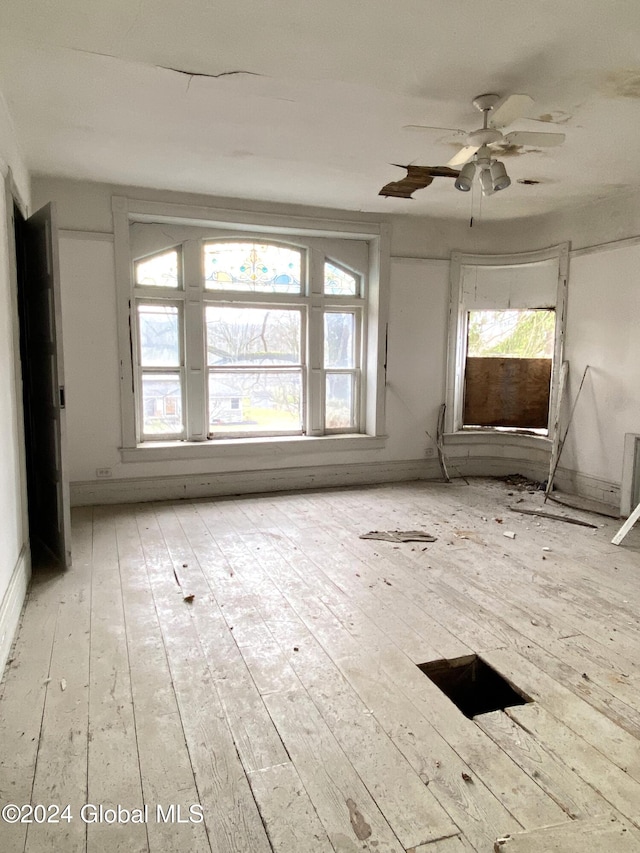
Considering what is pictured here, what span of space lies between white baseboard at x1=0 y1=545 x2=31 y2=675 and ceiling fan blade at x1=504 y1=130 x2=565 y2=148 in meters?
3.49

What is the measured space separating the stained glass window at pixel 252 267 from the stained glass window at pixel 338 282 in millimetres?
315

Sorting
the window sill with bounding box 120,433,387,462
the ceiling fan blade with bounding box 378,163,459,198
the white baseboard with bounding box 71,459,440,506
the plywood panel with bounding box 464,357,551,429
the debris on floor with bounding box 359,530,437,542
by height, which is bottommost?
the debris on floor with bounding box 359,530,437,542

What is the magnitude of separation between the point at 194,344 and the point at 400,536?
8.88ft

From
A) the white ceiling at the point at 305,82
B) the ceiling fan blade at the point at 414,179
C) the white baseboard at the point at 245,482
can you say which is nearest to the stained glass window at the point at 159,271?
the white ceiling at the point at 305,82

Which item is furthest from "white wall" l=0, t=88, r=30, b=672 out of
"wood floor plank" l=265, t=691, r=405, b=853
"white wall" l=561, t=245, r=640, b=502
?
"white wall" l=561, t=245, r=640, b=502

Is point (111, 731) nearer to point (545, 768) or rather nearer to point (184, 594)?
point (184, 594)

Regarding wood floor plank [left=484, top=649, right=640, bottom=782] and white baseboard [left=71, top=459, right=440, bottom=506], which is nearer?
wood floor plank [left=484, top=649, right=640, bottom=782]

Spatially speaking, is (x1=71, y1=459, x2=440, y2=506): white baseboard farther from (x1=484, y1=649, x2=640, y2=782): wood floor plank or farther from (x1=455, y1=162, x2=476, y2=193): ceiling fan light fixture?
(x1=484, y1=649, x2=640, y2=782): wood floor plank

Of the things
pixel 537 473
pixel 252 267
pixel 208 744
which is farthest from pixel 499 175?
pixel 537 473

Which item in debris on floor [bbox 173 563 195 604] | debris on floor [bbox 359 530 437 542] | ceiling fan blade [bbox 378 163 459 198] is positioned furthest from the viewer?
ceiling fan blade [bbox 378 163 459 198]

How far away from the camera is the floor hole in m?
2.46

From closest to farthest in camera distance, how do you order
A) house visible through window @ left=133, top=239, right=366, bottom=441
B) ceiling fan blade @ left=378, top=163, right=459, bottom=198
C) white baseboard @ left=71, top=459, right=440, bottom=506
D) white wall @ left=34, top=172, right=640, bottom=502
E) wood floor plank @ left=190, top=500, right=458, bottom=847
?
wood floor plank @ left=190, top=500, right=458, bottom=847
ceiling fan blade @ left=378, top=163, right=459, bottom=198
white wall @ left=34, top=172, right=640, bottom=502
white baseboard @ left=71, top=459, right=440, bottom=506
house visible through window @ left=133, top=239, right=366, bottom=441

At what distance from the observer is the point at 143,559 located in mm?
3736

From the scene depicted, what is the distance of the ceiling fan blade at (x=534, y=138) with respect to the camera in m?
2.98
